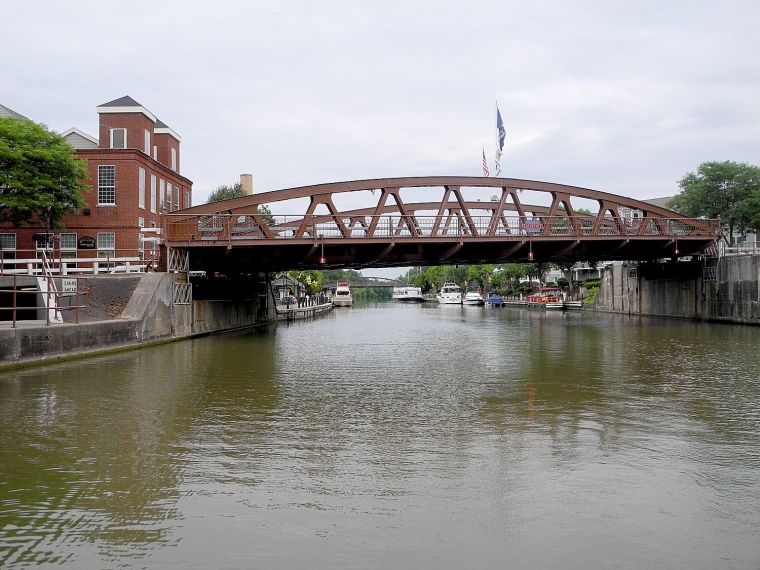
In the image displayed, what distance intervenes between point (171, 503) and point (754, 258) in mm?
43853

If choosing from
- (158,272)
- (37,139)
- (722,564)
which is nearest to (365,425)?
(722,564)

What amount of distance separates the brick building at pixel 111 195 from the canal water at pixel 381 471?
28413mm

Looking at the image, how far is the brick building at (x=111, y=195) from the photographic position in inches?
1823

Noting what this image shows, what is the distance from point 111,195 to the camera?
47031 millimetres

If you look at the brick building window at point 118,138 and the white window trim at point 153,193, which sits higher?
the brick building window at point 118,138

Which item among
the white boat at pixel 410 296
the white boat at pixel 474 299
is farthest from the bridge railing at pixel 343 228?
the white boat at pixel 410 296

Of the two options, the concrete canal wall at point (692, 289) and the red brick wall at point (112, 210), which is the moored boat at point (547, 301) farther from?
the red brick wall at point (112, 210)

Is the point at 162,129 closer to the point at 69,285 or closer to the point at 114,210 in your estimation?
the point at 114,210

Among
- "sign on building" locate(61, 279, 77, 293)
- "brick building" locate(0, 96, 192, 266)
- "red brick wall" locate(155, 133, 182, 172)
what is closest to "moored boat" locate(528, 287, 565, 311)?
"red brick wall" locate(155, 133, 182, 172)

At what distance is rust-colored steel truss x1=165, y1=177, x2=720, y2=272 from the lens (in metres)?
38.0

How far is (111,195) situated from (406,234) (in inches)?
812

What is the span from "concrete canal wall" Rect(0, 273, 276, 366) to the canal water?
1702 millimetres

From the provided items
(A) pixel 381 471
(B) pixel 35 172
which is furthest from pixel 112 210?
(A) pixel 381 471

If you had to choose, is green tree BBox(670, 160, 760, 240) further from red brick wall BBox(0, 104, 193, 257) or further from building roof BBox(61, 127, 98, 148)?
building roof BBox(61, 127, 98, 148)
